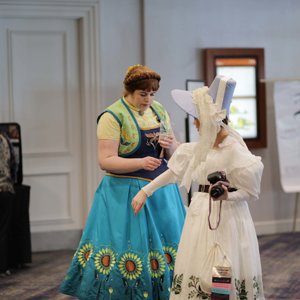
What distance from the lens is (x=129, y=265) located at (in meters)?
3.74

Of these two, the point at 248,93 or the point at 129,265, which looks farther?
the point at 248,93

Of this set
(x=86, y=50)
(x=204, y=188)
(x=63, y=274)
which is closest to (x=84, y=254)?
(x=204, y=188)

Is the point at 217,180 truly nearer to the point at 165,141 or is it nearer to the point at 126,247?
the point at 165,141

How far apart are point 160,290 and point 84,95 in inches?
111

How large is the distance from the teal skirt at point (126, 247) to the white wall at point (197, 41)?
2428mm

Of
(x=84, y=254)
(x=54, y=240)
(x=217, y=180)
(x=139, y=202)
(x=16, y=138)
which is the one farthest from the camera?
(x=54, y=240)

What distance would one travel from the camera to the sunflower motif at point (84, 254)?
3.85 m

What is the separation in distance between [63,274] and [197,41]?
2.47 meters

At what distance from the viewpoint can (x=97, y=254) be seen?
378cm

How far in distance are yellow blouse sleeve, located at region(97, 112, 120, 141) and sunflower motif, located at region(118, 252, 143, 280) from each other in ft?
2.04

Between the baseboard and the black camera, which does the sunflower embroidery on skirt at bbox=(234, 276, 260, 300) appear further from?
the baseboard

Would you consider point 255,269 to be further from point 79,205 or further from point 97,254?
point 79,205

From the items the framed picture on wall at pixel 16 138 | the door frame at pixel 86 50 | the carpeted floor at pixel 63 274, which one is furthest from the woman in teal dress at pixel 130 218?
the door frame at pixel 86 50

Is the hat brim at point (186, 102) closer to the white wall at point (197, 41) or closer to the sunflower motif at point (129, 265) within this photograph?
the sunflower motif at point (129, 265)
